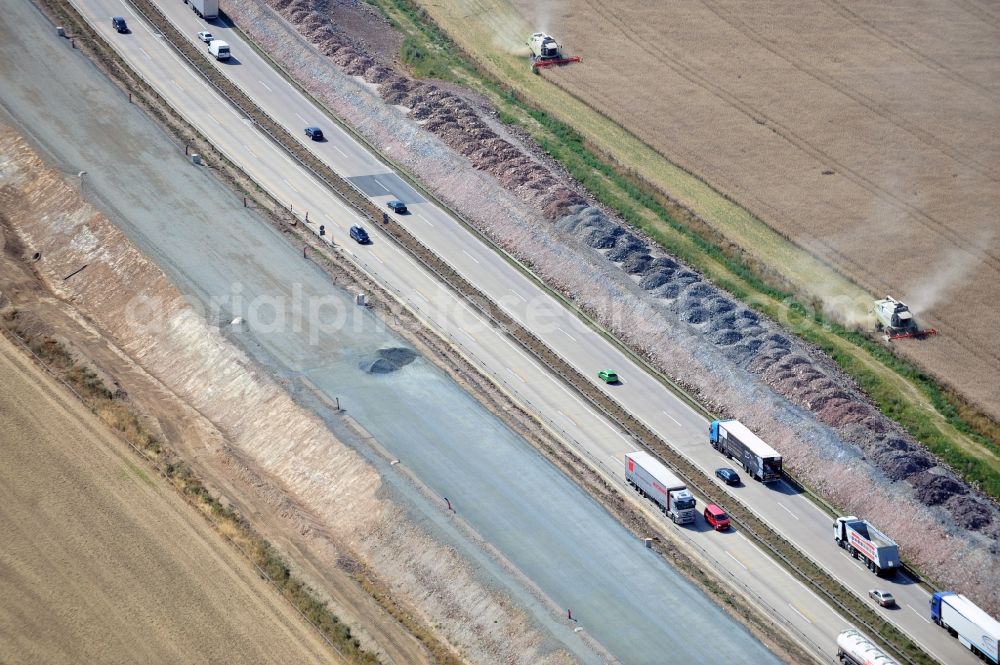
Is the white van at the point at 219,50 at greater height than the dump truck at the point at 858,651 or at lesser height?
greater

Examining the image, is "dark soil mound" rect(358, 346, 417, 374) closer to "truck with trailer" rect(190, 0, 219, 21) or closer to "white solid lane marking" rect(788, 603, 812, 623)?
"white solid lane marking" rect(788, 603, 812, 623)

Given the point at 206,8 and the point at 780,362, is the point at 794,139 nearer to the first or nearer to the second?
the point at 780,362

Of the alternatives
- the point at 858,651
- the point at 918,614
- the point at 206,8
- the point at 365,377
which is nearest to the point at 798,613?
the point at 858,651

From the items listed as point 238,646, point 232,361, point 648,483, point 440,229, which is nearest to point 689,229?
point 440,229

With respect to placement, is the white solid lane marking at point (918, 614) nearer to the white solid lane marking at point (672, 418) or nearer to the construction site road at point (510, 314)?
the construction site road at point (510, 314)

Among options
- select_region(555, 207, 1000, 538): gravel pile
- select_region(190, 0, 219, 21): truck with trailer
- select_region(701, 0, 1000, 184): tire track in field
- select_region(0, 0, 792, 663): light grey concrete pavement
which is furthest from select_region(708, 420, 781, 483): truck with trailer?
select_region(190, 0, 219, 21): truck with trailer

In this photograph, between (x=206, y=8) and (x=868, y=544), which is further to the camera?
(x=206, y=8)

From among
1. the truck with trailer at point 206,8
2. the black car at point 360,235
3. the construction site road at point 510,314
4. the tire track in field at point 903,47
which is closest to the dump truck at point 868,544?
the construction site road at point 510,314
